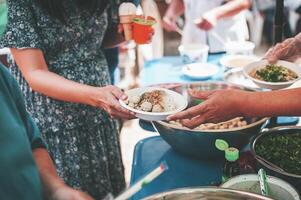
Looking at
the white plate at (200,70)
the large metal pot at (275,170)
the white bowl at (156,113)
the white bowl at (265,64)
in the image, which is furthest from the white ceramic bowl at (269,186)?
the white plate at (200,70)

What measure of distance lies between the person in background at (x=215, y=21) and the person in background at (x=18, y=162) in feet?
6.85

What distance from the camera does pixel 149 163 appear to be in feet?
5.30

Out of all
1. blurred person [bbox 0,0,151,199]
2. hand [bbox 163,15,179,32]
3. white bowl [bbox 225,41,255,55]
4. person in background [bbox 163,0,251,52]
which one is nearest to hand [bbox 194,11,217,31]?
person in background [bbox 163,0,251,52]

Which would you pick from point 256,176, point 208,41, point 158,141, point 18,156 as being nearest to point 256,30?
point 208,41

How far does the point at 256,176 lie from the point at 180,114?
0.36 meters

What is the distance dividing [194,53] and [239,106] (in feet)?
4.45

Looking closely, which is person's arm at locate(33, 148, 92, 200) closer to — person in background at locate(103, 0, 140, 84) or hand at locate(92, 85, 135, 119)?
hand at locate(92, 85, 135, 119)

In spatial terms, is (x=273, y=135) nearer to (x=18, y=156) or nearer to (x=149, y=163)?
(x=149, y=163)

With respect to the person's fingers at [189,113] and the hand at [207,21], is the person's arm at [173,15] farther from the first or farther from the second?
the person's fingers at [189,113]

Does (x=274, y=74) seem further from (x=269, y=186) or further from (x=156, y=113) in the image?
(x=269, y=186)

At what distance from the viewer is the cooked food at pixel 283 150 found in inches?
51.7

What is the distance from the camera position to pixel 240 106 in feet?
4.49

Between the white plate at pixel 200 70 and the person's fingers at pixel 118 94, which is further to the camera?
the white plate at pixel 200 70

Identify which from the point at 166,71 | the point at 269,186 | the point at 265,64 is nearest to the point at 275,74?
the point at 265,64
